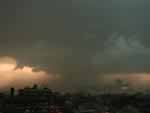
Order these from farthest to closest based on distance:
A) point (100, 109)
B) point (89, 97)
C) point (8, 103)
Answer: point (89, 97) → point (8, 103) → point (100, 109)

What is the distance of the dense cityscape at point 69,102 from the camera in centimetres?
12599

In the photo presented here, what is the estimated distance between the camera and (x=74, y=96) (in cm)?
14875

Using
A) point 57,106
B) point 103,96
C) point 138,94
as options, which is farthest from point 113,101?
point 57,106

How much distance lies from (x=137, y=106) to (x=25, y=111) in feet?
153

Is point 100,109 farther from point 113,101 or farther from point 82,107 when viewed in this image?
point 113,101

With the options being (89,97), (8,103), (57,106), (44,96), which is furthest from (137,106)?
(8,103)

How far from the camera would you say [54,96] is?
14925 cm

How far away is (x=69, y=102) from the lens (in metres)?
135

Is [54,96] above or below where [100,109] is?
above

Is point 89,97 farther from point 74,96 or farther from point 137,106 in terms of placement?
point 137,106

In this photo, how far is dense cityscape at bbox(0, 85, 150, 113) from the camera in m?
126

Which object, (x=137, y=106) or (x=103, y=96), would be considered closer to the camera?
(x=137, y=106)

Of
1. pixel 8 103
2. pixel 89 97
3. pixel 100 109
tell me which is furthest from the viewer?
pixel 89 97

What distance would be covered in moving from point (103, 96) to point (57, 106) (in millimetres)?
25623
